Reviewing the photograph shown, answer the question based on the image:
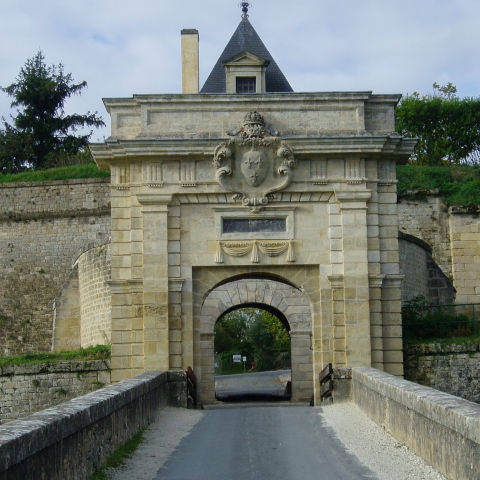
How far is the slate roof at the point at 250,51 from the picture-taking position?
730 inches

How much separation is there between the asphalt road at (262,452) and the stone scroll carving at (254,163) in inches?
165

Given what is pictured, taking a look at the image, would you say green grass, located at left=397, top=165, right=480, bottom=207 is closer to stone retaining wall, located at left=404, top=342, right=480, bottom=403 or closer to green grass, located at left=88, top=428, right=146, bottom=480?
stone retaining wall, located at left=404, top=342, right=480, bottom=403

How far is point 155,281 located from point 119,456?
248 inches

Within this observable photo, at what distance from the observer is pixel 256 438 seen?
10.5 m

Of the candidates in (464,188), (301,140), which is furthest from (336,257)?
(464,188)

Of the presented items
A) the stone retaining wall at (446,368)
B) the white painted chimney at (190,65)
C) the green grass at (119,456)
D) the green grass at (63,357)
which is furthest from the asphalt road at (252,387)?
the green grass at (119,456)

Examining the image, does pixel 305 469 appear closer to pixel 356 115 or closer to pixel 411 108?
pixel 356 115

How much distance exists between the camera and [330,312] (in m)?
14.9

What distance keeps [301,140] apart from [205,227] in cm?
230

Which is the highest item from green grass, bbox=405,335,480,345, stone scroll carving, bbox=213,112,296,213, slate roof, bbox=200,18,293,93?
slate roof, bbox=200,18,293,93

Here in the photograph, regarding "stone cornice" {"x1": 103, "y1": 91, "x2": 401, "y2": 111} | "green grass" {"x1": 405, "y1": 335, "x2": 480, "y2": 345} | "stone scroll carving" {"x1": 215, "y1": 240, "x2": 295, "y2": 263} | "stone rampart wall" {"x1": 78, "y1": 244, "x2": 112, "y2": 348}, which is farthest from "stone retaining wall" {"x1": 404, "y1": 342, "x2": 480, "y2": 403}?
"stone rampart wall" {"x1": 78, "y1": 244, "x2": 112, "y2": 348}

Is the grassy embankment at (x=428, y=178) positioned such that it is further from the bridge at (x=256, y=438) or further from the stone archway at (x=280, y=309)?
the bridge at (x=256, y=438)

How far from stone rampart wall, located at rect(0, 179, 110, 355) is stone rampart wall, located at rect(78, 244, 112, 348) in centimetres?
304

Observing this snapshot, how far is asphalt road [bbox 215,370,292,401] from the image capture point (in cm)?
2515
